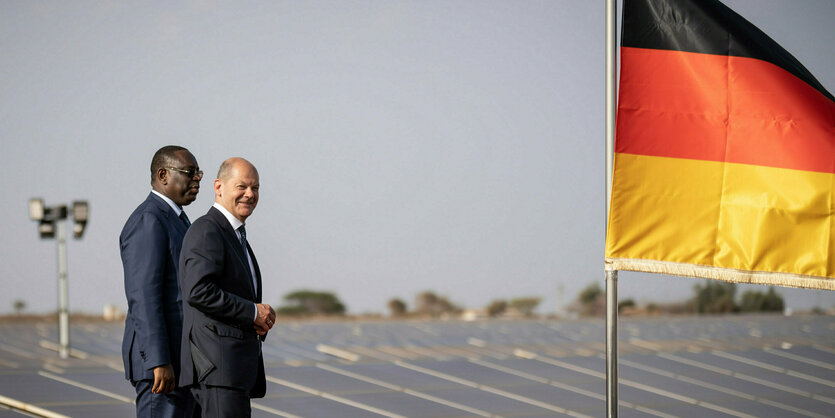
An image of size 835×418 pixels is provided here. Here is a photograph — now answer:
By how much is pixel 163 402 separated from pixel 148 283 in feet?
2.15

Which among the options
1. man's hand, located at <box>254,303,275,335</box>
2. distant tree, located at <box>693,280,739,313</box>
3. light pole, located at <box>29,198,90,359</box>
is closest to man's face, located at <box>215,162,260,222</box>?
man's hand, located at <box>254,303,275,335</box>

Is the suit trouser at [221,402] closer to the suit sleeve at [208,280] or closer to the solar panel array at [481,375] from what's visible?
the suit sleeve at [208,280]

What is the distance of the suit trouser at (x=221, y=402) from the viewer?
16.1 feet

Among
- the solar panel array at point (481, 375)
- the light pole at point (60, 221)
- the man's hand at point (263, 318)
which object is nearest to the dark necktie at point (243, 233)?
the man's hand at point (263, 318)

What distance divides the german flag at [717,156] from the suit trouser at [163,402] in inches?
101

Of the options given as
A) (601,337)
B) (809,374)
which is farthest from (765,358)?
(601,337)

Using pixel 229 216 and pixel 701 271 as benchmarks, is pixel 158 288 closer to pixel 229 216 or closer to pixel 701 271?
pixel 229 216

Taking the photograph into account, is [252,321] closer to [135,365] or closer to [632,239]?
[135,365]

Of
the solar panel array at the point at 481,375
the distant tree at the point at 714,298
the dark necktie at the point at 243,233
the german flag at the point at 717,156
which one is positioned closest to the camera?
the dark necktie at the point at 243,233

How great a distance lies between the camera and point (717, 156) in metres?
5.90

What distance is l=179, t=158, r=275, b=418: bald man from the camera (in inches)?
193

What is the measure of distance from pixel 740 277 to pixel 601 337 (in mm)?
Result: 14807

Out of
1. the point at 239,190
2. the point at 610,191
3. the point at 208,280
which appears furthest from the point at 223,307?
the point at 610,191

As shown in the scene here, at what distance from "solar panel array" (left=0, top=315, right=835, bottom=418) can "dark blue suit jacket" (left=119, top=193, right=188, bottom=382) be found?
3734 millimetres
